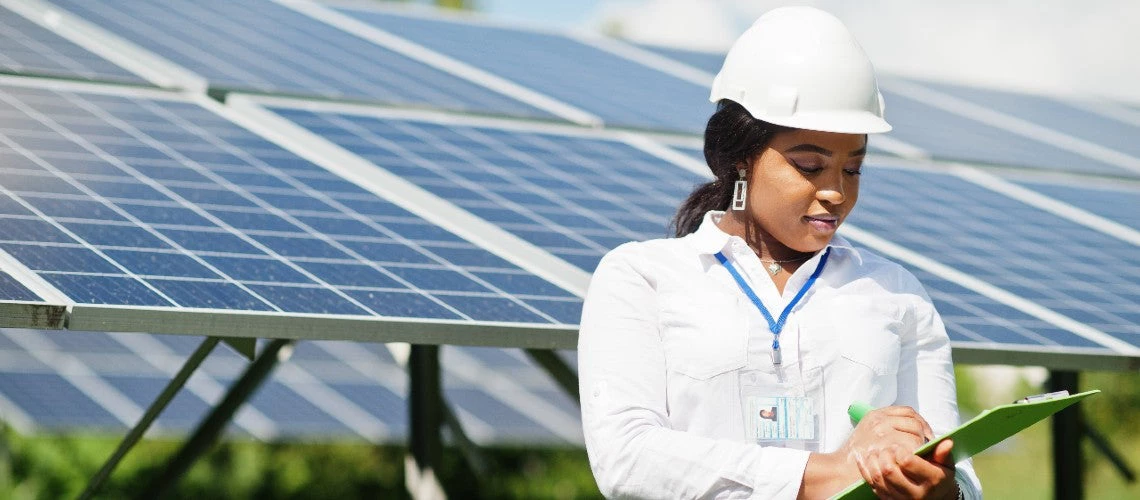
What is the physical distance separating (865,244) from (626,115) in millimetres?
2167

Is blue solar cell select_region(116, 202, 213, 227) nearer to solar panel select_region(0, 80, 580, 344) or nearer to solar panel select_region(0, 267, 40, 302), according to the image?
solar panel select_region(0, 80, 580, 344)

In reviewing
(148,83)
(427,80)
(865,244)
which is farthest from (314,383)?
(865,244)

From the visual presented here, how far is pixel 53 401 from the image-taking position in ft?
34.5

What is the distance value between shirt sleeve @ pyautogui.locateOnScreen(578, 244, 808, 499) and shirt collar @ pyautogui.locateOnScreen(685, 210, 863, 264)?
0.17 meters

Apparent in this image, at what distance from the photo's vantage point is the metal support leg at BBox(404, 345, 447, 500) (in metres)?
6.68

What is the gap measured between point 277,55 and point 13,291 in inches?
155

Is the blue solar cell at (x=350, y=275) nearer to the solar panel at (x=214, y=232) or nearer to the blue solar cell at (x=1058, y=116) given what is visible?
the solar panel at (x=214, y=232)

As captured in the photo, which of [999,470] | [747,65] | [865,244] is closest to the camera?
[747,65]

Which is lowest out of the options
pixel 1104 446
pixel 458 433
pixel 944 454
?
pixel 458 433

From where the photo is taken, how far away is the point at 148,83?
6.65 m

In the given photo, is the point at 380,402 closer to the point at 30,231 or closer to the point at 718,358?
the point at 30,231

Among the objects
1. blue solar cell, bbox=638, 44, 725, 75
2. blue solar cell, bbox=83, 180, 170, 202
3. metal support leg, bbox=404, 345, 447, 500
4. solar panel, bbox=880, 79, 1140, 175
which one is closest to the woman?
blue solar cell, bbox=83, 180, 170, 202

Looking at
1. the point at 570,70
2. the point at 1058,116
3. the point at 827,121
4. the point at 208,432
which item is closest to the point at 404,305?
the point at 827,121

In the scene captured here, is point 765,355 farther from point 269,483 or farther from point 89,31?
point 269,483
